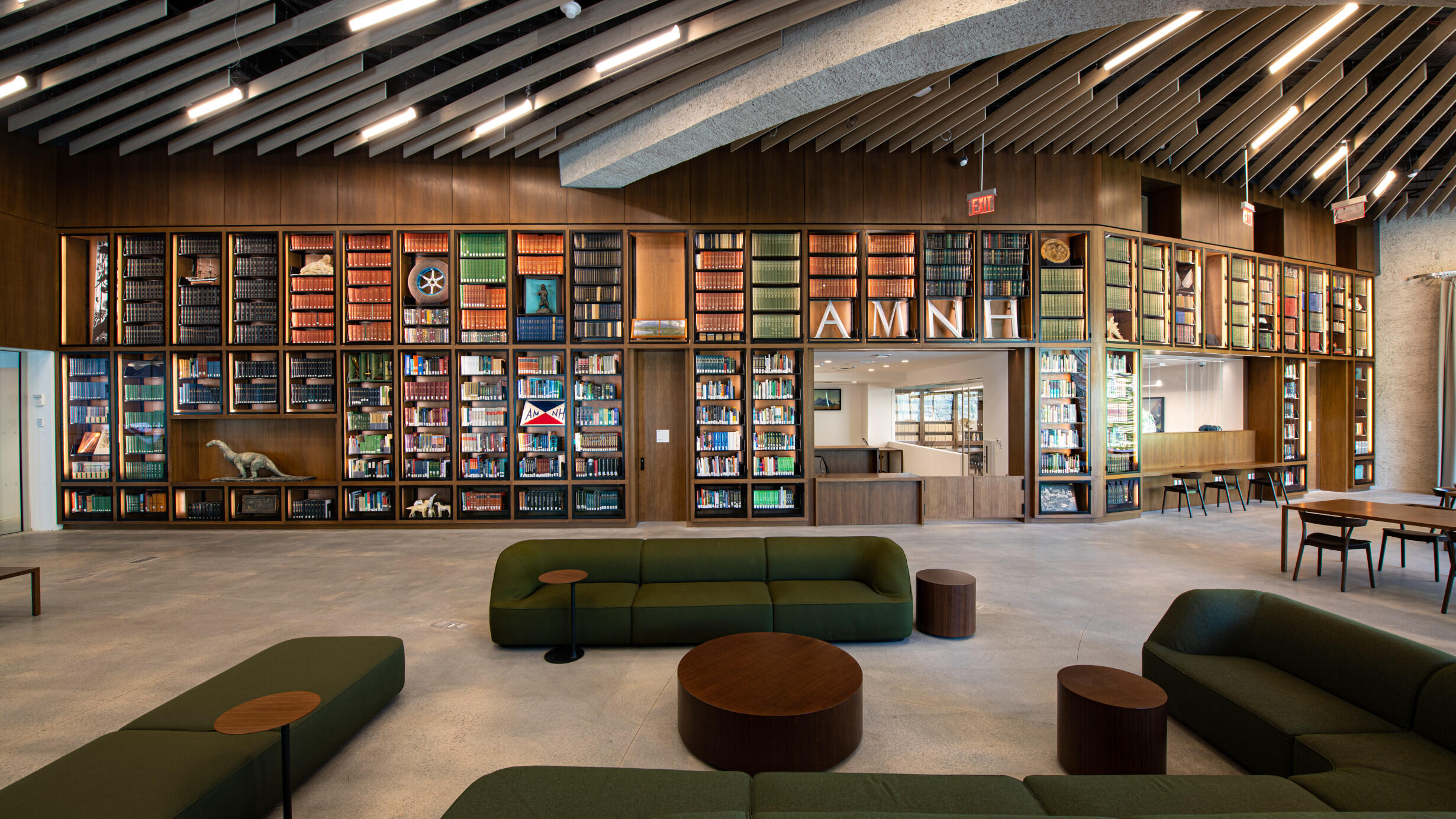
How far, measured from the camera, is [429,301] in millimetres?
8312

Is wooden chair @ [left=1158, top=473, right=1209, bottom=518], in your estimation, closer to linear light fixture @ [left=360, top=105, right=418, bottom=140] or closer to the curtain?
the curtain

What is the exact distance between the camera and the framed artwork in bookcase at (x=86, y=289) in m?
8.25

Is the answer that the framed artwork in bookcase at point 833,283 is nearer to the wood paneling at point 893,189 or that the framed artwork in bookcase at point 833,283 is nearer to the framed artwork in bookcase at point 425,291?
the wood paneling at point 893,189

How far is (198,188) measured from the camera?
320 inches

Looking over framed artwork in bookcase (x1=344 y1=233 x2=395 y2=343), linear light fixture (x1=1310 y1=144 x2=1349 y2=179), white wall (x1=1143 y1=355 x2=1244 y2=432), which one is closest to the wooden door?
framed artwork in bookcase (x1=344 y1=233 x2=395 y2=343)

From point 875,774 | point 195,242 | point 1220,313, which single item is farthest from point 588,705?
point 1220,313

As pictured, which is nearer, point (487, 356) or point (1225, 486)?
point (487, 356)

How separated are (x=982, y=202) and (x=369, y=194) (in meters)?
7.71

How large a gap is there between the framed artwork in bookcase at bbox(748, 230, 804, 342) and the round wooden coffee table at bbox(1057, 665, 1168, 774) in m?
6.08

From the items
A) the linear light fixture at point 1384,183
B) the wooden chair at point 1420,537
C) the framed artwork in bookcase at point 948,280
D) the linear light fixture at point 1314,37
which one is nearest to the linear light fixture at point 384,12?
the framed artwork in bookcase at point 948,280

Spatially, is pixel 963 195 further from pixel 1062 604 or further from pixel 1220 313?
pixel 1062 604

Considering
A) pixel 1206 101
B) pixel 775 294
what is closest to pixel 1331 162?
pixel 1206 101

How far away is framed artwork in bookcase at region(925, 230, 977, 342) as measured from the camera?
8.34 m

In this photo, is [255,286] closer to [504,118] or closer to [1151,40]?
[504,118]
